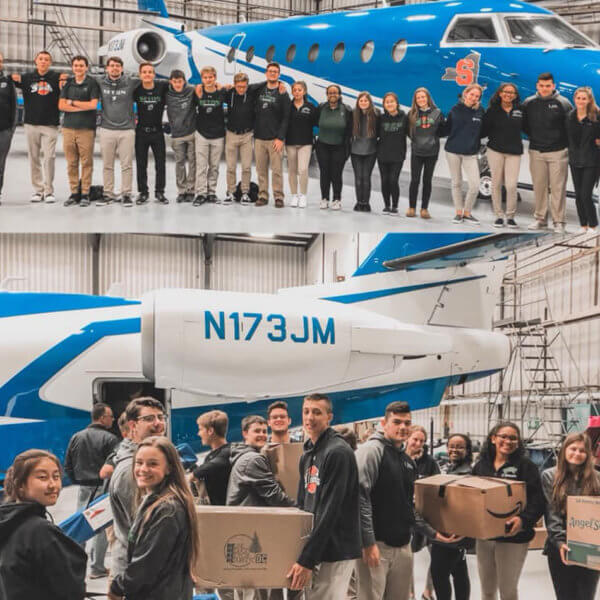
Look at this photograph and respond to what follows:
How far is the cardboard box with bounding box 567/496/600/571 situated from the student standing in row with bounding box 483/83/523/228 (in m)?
4.67

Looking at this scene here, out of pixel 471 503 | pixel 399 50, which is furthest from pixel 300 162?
pixel 471 503

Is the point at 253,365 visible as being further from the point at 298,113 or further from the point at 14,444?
the point at 298,113

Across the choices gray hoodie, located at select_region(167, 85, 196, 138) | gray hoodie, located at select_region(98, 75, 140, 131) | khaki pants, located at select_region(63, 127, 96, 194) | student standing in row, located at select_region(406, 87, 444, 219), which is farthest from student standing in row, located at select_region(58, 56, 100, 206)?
student standing in row, located at select_region(406, 87, 444, 219)

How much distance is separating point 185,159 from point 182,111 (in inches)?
24.8

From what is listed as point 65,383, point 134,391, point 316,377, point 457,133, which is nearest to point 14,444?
point 65,383

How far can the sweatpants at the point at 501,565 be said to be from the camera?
5512 mm

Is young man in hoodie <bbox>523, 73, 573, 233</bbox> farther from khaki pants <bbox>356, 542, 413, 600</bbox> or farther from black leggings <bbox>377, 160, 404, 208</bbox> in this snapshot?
khaki pants <bbox>356, 542, 413, 600</bbox>

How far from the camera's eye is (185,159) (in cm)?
999

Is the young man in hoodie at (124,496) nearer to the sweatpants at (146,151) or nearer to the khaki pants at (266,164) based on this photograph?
the sweatpants at (146,151)

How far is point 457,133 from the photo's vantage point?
9156 millimetres

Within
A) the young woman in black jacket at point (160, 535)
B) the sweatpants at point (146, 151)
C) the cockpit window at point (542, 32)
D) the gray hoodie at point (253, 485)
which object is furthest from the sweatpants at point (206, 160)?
the young woman in black jacket at point (160, 535)

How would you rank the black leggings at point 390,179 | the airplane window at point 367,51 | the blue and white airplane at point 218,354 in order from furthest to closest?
the airplane window at point 367,51
the black leggings at point 390,179
the blue and white airplane at point 218,354

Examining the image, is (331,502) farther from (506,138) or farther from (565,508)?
(506,138)

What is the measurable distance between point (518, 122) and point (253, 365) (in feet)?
13.4
